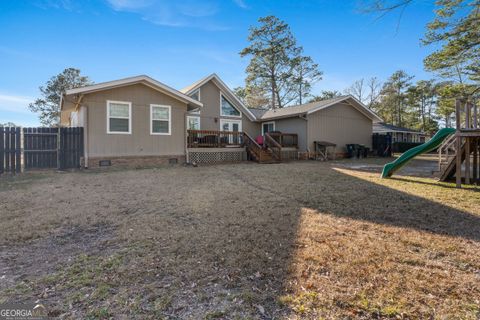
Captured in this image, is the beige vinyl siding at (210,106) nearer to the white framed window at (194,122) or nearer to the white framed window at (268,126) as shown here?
the white framed window at (194,122)

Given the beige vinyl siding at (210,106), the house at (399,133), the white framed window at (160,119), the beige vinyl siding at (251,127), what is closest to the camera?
the white framed window at (160,119)

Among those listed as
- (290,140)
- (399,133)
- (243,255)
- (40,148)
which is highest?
(399,133)

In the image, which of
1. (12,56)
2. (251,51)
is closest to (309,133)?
(251,51)

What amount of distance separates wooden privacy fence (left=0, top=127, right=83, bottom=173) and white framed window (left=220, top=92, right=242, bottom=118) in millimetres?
8801

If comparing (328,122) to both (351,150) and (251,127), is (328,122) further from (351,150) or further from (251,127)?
(251,127)

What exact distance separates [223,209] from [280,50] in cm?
2706

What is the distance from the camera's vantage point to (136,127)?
1098cm

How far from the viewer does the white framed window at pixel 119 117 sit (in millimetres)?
10477

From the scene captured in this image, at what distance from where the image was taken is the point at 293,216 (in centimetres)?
427

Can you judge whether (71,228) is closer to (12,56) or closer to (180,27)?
(180,27)

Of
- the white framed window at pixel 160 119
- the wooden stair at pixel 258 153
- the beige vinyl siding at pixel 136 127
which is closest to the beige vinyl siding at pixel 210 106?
the wooden stair at pixel 258 153

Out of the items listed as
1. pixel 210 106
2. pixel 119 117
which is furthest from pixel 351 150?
pixel 119 117

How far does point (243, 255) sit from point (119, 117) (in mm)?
9769

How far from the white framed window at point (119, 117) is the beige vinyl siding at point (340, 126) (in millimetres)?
10374
